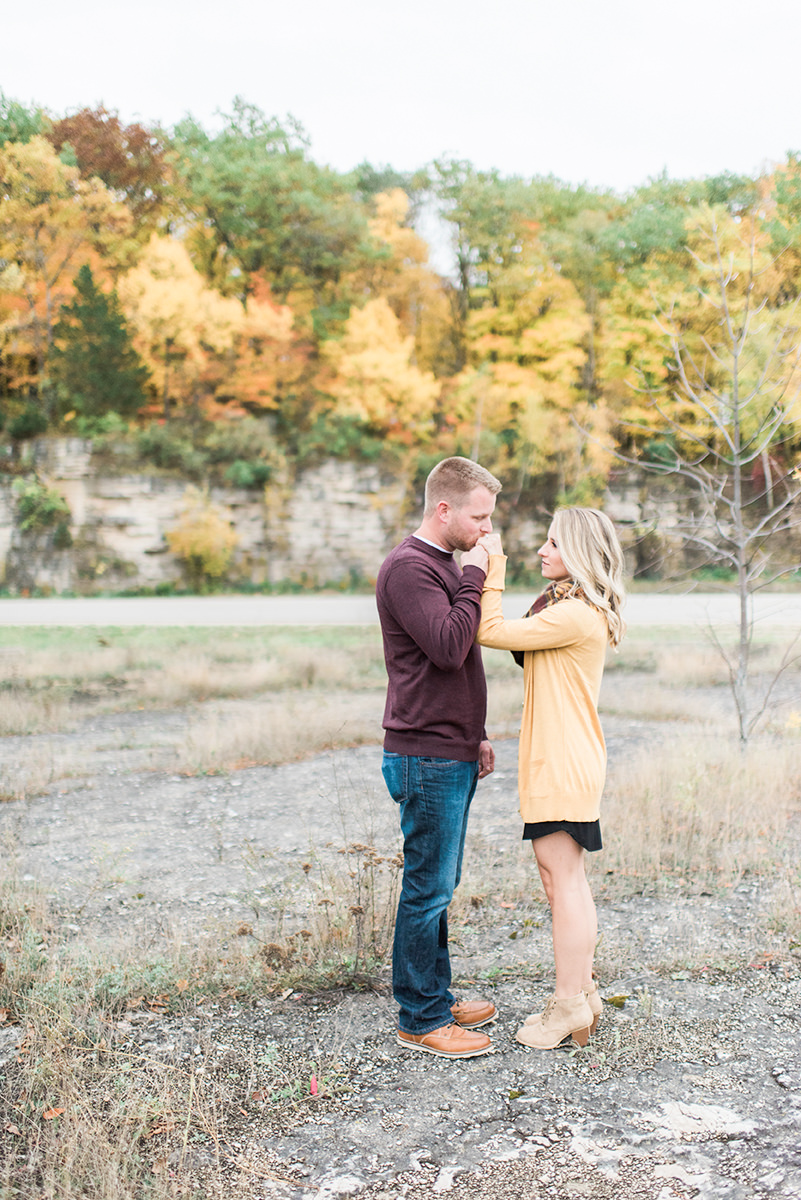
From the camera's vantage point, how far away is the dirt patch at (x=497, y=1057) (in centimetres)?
284

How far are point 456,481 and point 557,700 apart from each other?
2.81 ft

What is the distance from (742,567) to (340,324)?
25292mm

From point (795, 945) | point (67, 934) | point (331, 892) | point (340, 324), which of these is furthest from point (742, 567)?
point (340, 324)

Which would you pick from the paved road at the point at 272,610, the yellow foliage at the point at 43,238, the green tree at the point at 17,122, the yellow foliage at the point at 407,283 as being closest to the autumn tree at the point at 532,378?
the yellow foliage at the point at 407,283

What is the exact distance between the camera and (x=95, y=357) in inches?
1082

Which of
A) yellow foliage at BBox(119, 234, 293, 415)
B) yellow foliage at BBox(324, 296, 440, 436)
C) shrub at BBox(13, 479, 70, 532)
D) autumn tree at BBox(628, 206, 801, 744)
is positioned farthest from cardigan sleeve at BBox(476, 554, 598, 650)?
yellow foliage at BBox(324, 296, 440, 436)

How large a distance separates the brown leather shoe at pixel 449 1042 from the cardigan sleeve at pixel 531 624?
1494 mm

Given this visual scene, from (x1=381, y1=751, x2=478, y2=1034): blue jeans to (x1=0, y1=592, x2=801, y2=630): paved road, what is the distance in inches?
671

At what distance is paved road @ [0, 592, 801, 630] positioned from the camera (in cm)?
2108

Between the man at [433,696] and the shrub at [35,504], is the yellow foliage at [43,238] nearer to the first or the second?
the shrub at [35,504]

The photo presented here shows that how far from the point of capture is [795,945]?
4.54 metres

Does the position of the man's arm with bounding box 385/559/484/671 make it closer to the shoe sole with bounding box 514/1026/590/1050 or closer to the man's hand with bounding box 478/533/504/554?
the man's hand with bounding box 478/533/504/554

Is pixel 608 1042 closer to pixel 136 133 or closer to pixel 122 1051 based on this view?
pixel 122 1051

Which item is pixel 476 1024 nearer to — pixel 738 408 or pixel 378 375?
pixel 738 408
